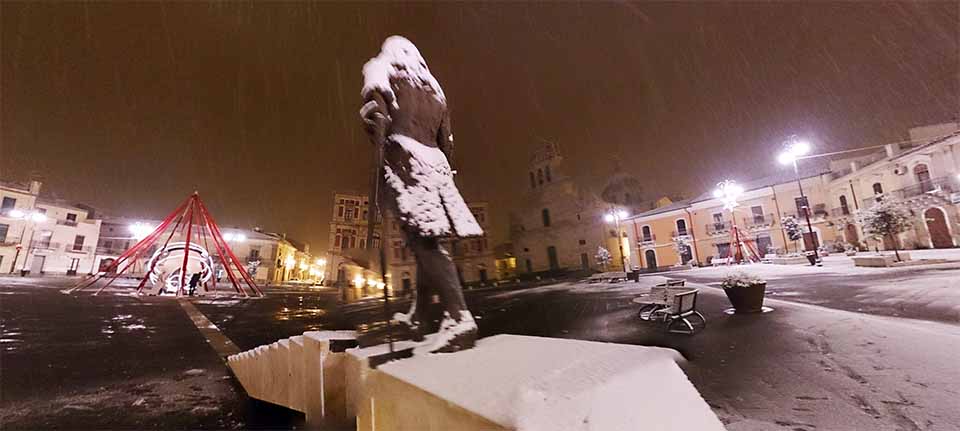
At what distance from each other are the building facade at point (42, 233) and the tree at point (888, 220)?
30025 millimetres

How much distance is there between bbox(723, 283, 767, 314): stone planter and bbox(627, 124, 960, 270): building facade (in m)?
2.30

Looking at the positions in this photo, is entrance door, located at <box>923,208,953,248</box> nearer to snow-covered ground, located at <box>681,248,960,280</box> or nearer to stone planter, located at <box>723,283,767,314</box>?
snow-covered ground, located at <box>681,248,960,280</box>

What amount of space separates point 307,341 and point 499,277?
8034 mm

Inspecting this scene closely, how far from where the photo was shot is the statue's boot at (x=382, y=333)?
82.0 inches

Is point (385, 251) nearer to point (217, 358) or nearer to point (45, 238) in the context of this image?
point (217, 358)

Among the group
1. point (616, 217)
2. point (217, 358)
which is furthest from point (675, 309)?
point (217, 358)

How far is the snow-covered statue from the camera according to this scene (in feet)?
6.90

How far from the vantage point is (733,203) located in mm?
7082

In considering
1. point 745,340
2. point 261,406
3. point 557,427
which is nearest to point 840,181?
point 745,340

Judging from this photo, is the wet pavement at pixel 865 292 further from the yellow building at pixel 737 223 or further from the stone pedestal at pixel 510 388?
the stone pedestal at pixel 510 388

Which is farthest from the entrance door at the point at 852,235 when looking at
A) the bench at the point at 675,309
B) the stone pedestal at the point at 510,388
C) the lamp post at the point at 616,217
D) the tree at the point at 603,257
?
the stone pedestal at the point at 510,388

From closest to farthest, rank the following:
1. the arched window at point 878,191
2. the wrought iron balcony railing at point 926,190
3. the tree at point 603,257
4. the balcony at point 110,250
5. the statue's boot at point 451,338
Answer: the statue's boot at point 451,338 < the wrought iron balcony railing at point 926,190 < the arched window at point 878,191 < the tree at point 603,257 < the balcony at point 110,250

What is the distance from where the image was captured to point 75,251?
17.4 m

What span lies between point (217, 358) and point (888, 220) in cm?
1115
